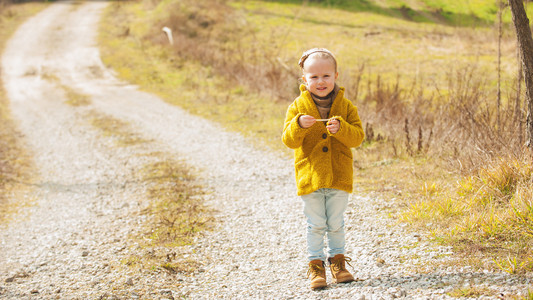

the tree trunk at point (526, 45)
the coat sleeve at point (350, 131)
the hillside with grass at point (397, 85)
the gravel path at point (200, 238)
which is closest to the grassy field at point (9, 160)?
the gravel path at point (200, 238)

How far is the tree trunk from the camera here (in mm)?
4203

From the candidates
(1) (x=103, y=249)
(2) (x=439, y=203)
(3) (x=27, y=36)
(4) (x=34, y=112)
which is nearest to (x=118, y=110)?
(4) (x=34, y=112)

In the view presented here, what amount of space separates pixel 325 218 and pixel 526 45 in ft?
8.11

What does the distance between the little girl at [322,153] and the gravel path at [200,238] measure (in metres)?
0.33

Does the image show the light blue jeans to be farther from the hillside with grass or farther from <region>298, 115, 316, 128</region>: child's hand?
the hillside with grass

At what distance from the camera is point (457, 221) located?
13.7ft

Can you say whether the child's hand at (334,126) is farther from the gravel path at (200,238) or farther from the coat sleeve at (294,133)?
the gravel path at (200,238)

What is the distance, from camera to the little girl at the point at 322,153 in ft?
10.8

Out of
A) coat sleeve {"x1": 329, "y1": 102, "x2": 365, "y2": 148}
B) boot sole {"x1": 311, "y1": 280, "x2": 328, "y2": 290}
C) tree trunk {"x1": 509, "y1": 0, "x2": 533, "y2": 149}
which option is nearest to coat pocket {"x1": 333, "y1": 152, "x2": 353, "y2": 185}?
coat sleeve {"x1": 329, "y1": 102, "x2": 365, "y2": 148}

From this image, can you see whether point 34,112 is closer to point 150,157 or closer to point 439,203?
point 150,157

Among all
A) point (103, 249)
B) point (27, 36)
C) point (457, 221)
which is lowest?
point (103, 249)

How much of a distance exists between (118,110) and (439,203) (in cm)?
1036

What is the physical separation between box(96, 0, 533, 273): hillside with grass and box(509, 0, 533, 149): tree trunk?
12.9 inches

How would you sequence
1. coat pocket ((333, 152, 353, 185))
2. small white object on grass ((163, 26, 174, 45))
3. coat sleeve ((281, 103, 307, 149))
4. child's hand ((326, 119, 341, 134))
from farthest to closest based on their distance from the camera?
small white object on grass ((163, 26, 174, 45)) < coat pocket ((333, 152, 353, 185)) < coat sleeve ((281, 103, 307, 149)) < child's hand ((326, 119, 341, 134))
